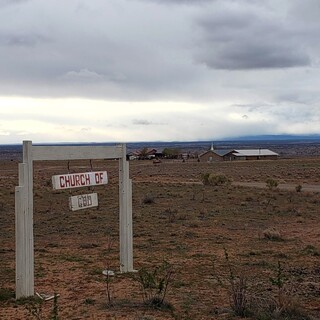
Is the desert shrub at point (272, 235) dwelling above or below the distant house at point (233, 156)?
above

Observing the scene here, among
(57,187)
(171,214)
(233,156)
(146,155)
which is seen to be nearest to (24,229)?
(57,187)

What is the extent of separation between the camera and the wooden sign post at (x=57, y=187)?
9.12 meters

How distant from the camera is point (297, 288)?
32.9ft

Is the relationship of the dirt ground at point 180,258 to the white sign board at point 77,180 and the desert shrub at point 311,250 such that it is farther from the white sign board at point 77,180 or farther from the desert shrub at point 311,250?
the white sign board at point 77,180

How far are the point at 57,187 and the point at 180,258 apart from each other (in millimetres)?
4448

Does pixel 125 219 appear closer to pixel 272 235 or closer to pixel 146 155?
pixel 272 235

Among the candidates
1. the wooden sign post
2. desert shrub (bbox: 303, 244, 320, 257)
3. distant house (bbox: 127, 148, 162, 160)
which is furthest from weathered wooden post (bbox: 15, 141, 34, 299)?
distant house (bbox: 127, 148, 162, 160)

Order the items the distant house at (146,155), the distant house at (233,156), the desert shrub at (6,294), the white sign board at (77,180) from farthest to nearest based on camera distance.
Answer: the distant house at (146,155) < the distant house at (233,156) < the white sign board at (77,180) < the desert shrub at (6,294)

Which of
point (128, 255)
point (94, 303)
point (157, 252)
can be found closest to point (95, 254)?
point (157, 252)

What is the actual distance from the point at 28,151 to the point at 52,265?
3.94m

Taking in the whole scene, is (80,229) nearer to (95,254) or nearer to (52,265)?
(95,254)

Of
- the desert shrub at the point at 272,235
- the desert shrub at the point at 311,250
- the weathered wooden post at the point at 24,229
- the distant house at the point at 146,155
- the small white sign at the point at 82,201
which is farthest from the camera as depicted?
the distant house at the point at 146,155

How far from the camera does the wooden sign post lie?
9125mm

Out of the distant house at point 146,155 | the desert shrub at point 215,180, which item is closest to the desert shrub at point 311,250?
the desert shrub at point 215,180
